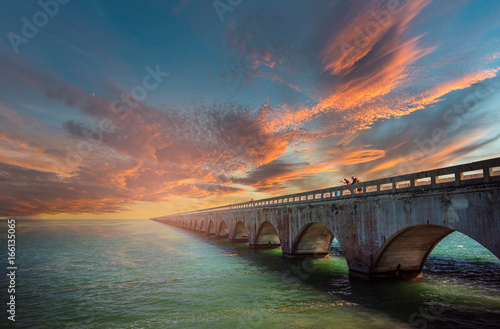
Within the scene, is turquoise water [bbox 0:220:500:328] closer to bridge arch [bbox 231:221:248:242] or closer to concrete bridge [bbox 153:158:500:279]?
concrete bridge [bbox 153:158:500:279]

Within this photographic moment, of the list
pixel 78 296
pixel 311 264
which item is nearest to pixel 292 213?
pixel 311 264

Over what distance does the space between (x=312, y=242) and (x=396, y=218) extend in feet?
45.2

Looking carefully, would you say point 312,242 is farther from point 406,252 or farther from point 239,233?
point 239,233

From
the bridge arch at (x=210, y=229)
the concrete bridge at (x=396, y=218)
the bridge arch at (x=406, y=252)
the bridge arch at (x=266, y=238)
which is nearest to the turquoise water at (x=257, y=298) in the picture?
the bridge arch at (x=406, y=252)

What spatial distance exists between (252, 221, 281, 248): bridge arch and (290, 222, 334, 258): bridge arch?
8.74 meters

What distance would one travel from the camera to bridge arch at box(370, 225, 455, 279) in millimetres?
15484

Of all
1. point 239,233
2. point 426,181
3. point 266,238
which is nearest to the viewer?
point 426,181

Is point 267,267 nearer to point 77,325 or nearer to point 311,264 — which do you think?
point 311,264

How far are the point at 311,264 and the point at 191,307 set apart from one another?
1426 centimetres

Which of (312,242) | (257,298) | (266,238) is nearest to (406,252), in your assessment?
(257,298)

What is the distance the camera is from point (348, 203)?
19125mm

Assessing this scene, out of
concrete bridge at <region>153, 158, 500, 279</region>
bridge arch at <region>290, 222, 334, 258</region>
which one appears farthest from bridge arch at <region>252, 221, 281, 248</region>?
bridge arch at <region>290, 222, 334, 258</region>

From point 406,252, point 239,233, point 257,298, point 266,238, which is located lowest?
point 239,233

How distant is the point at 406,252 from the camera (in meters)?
17.0
